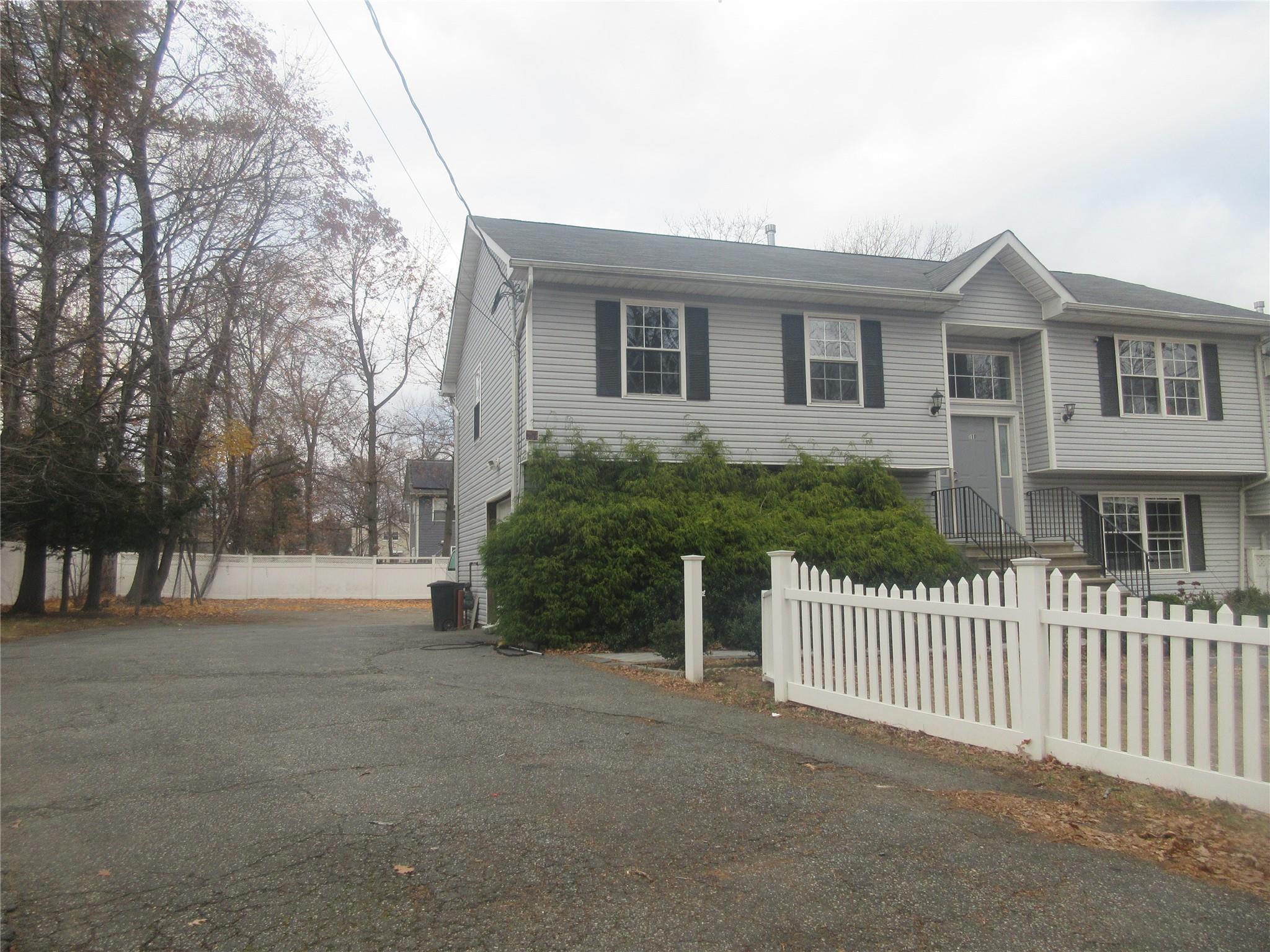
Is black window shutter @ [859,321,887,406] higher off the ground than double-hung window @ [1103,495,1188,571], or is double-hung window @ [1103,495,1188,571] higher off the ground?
black window shutter @ [859,321,887,406]

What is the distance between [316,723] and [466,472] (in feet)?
45.6

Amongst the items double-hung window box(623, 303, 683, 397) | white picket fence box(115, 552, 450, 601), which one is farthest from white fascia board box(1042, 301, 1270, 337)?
white picket fence box(115, 552, 450, 601)

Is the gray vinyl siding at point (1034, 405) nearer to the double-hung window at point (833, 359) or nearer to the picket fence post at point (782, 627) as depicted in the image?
the double-hung window at point (833, 359)

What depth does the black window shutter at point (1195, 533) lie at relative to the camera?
1678 centimetres

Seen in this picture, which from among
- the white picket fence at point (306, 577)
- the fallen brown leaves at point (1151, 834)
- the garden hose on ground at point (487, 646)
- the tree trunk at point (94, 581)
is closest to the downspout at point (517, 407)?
the garden hose on ground at point (487, 646)

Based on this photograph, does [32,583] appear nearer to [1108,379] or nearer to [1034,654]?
[1034,654]

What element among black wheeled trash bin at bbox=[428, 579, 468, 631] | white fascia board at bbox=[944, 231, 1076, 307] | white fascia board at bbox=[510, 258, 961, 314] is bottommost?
black wheeled trash bin at bbox=[428, 579, 468, 631]

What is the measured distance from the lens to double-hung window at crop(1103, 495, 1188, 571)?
16.4 meters

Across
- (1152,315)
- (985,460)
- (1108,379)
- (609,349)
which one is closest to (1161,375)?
(1108,379)

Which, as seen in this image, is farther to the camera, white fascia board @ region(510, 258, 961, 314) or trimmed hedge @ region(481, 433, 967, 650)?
white fascia board @ region(510, 258, 961, 314)

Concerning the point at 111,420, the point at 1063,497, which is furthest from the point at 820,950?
the point at 111,420

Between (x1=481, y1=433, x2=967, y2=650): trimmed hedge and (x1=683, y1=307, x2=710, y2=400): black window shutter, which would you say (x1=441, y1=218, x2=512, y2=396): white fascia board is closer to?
(x1=683, y1=307, x2=710, y2=400): black window shutter

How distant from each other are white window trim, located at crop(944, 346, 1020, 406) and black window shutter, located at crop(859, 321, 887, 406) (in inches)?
70.0

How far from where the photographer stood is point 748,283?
1372cm
